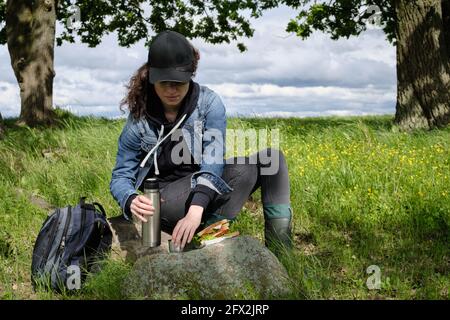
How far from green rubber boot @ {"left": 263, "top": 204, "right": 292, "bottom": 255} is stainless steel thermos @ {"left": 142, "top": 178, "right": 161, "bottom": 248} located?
90cm

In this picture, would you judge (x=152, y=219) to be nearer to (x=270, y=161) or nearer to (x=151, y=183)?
(x=151, y=183)

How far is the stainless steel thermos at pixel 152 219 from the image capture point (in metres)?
3.41

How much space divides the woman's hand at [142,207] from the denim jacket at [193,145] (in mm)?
188

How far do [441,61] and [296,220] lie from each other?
6.24 meters

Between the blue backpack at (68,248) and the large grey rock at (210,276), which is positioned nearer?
the large grey rock at (210,276)

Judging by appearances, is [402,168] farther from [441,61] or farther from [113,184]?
[441,61]

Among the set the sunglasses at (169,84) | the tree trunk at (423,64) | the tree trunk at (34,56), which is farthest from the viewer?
the tree trunk at (34,56)

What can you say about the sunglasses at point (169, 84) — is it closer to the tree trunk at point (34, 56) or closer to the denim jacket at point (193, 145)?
the denim jacket at point (193, 145)

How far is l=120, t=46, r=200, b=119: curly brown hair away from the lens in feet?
12.1

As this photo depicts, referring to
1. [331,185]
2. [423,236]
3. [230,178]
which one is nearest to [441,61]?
[331,185]

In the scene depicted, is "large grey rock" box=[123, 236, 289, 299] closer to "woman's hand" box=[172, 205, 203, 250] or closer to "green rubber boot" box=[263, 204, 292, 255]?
"woman's hand" box=[172, 205, 203, 250]

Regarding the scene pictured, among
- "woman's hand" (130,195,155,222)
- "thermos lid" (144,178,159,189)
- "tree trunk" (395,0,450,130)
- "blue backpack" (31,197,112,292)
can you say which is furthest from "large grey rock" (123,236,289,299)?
"tree trunk" (395,0,450,130)

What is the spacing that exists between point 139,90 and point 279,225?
4.62 ft

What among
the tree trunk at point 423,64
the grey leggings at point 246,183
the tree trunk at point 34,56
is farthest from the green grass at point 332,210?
the tree trunk at point 34,56
